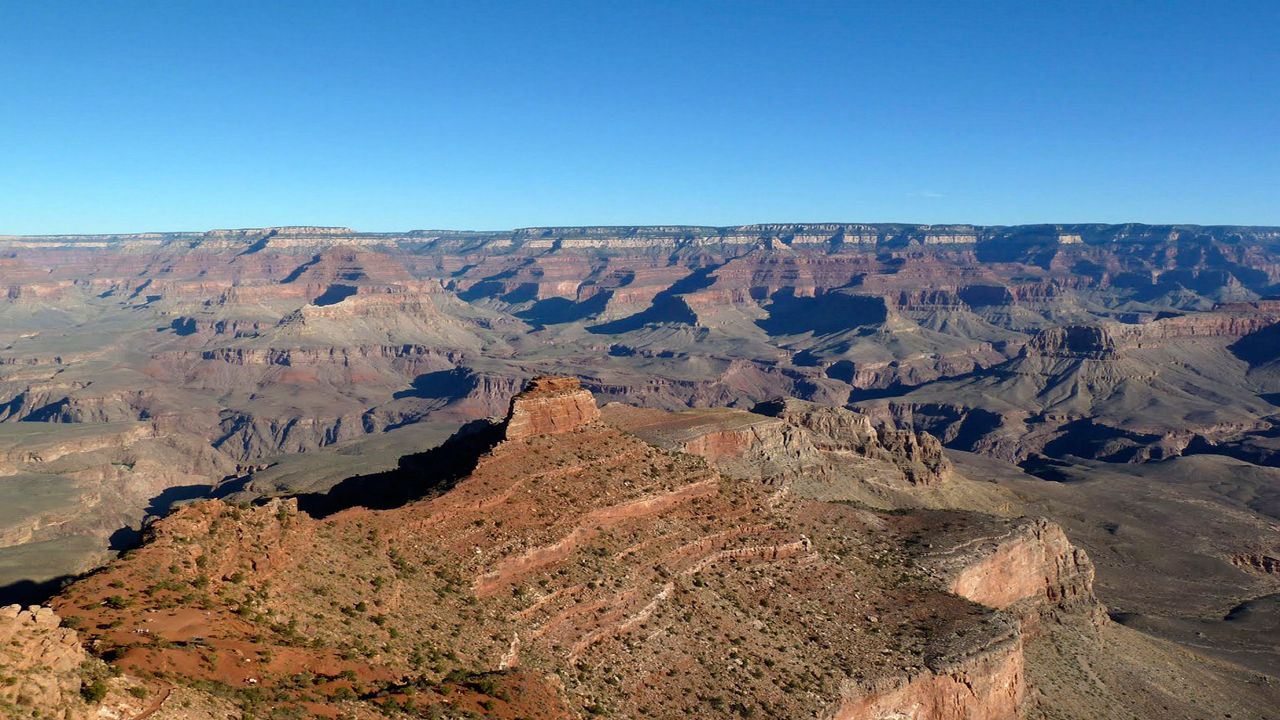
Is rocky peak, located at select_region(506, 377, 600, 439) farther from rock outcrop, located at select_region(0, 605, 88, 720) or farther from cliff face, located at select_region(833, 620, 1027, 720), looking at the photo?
rock outcrop, located at select_region(0, 605, 88, 720)

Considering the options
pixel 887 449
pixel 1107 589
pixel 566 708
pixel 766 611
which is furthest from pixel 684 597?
pixel 887 449

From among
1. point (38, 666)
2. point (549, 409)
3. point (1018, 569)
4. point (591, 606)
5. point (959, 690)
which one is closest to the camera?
point (38, 666)

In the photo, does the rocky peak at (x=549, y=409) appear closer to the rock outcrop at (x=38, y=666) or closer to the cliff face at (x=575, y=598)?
the cliff face at (x=575, y=598)

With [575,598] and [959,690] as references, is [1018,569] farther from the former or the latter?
[575,598]

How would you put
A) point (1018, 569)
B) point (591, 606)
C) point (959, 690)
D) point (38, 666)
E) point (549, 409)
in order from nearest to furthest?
point (38, 666)
point (591, 606)
point (959, 690)
point (549, 409)
point (1018, 569)

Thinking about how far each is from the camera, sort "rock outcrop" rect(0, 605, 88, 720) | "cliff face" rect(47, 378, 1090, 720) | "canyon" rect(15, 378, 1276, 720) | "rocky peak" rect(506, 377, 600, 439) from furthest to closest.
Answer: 1. "rocky peak" rect(506, 377, 600, 439)
2. "cliff face" rect(47, 378, 1090, 720)
3. "canyon" rect(15, 378, 1276, 720)
4. "rock outcrop" rect(0, 605, 88, 720)

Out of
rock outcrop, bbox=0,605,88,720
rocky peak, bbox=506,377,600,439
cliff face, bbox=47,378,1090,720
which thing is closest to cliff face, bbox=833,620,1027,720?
cliff face, bbox=47,378,1090,720

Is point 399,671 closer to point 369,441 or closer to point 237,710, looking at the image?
point 237,710

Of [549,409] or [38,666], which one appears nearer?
[38,666]

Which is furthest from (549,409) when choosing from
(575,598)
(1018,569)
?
(1018,569)
